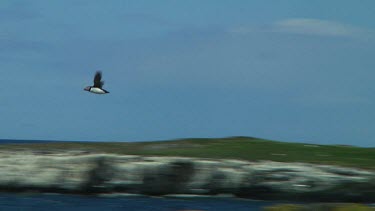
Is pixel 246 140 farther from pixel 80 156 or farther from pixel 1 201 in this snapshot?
pixel 1 201

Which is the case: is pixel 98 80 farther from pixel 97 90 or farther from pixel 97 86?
pixel 97 90

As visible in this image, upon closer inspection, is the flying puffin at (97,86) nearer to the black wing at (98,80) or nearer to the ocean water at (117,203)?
the black wing at (98,80)

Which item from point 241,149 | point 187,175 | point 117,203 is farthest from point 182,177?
point 241,149

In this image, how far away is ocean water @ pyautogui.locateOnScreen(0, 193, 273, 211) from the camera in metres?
41.2

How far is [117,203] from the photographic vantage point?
43.9 meters

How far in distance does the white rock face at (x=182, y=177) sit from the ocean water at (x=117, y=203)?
1105 mm

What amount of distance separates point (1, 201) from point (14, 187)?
5.90 meters

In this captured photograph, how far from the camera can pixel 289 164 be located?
159 ft

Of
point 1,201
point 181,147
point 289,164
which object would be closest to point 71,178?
point 1,201

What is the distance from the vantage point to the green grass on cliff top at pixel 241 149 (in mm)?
51406

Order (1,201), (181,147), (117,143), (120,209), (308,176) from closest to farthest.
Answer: (120,209) → (1,201) → (308,176) → (181,147) → (117,143)

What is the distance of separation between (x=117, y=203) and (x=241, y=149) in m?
13.4

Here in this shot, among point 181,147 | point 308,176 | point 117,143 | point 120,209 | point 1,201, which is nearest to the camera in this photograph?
point 120,209

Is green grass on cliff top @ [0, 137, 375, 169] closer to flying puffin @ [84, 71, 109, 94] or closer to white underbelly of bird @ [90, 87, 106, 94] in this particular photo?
flying puffin @ [84, 71, 109, 94]
